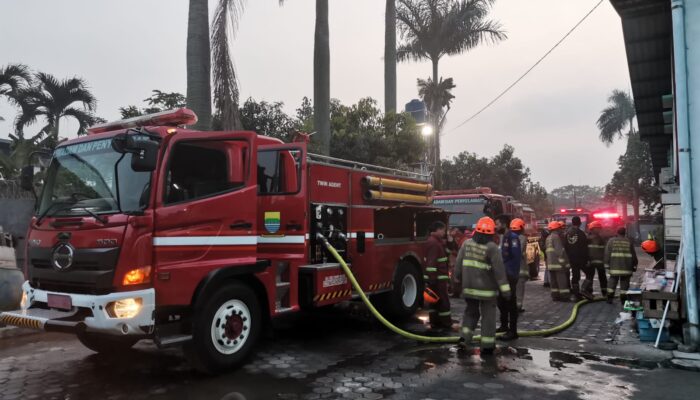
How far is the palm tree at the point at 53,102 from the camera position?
2036 centimetres

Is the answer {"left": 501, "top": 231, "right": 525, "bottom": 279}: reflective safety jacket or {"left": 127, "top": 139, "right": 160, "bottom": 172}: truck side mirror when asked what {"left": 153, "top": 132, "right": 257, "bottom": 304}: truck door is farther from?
{"left": 501, "top": 231, "right": 525, "bottom": 279}: reflective safety jacket

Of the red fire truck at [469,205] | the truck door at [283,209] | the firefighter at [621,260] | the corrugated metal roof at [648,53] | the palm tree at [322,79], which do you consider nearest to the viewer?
the truck door at [283,209]

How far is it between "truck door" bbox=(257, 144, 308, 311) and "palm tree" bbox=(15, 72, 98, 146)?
56.1 ft

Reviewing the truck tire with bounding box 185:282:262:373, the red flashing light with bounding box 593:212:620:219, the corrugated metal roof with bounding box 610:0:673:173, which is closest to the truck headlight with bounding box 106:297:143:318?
the truck tire with bounding box 185:282:262:373

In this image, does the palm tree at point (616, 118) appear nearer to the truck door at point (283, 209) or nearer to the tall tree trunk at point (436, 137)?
the tall tree trunk at point (436, 137)

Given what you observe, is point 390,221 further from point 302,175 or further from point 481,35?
point 481,35

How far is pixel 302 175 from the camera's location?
631 centimetres

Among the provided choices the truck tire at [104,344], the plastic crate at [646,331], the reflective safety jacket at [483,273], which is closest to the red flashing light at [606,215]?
the plastic crate at [646,331]

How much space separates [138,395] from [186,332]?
70cm

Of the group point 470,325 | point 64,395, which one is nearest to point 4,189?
point 64,395

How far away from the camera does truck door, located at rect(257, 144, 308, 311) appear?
20.4 feet

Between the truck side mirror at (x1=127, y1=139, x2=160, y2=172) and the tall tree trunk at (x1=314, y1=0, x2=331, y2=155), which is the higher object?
the tall tree trunk at (x1=314, y1=0, x2=331, y2=155)

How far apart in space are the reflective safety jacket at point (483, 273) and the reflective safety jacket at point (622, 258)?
15.4 ft

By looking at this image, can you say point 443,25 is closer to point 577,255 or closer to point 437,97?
point 437,97
